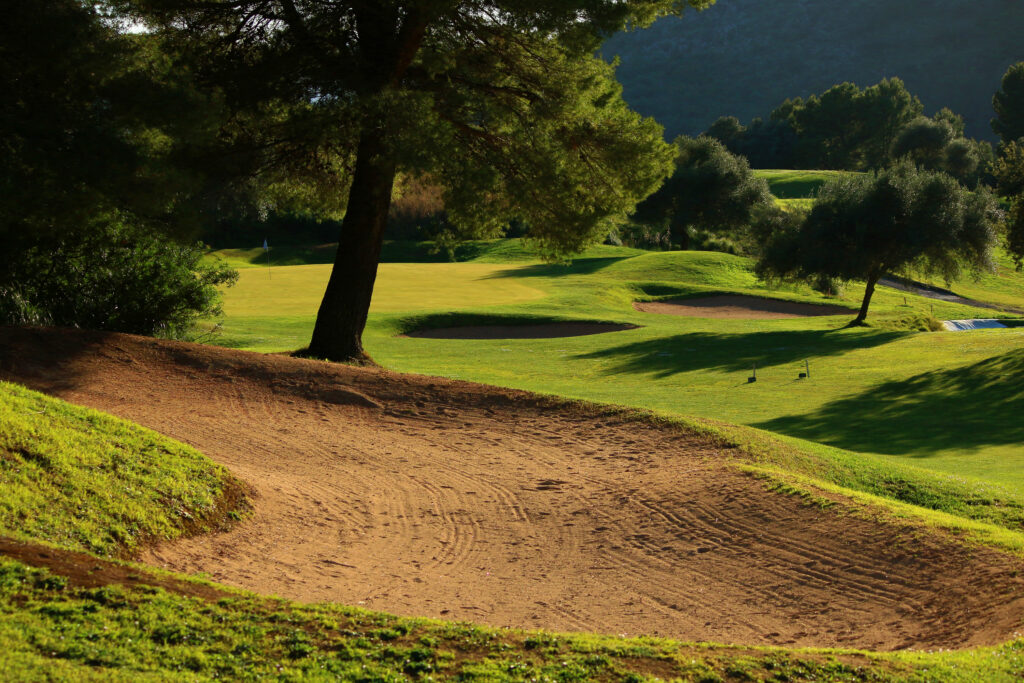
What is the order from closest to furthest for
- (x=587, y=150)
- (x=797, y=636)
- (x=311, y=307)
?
(x=797, y=636)
(x=587, y=150)
(x=311, y=307)

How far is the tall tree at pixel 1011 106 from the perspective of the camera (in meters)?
93.9

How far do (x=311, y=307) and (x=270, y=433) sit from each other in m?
22.4

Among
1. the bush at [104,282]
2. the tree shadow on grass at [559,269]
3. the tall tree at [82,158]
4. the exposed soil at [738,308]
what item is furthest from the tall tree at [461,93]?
the tree shadow on grass at [559,269]

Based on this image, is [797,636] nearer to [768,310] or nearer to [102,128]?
[102,128]

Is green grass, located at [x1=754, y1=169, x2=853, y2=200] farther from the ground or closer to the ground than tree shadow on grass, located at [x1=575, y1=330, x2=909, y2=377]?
farther from the ground

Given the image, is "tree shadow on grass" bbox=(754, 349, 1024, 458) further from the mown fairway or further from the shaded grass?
the shaded grass

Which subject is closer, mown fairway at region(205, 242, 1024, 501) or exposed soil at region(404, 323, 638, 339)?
mown fairway at region(205, 242, 1024, 501)

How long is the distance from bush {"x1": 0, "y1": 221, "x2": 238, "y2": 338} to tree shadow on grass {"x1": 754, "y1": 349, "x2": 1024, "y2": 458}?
11104mm

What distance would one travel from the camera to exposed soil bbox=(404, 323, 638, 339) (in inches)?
1200

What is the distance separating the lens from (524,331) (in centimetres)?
3125

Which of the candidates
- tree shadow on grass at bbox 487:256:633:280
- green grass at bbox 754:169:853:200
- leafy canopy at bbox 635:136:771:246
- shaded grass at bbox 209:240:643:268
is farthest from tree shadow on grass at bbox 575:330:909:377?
green grass at bbox 754:169:853:200

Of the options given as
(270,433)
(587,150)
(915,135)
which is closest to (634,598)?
(270,433)

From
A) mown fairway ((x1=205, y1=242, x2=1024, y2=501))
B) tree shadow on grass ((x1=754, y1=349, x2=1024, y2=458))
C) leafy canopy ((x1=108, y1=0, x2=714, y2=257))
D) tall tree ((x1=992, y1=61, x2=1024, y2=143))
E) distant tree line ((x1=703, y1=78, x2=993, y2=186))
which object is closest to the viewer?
tree shadow on grass ((x1=754, y1=349, x2=1024, y2=458))

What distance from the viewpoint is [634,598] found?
7.86 metres
